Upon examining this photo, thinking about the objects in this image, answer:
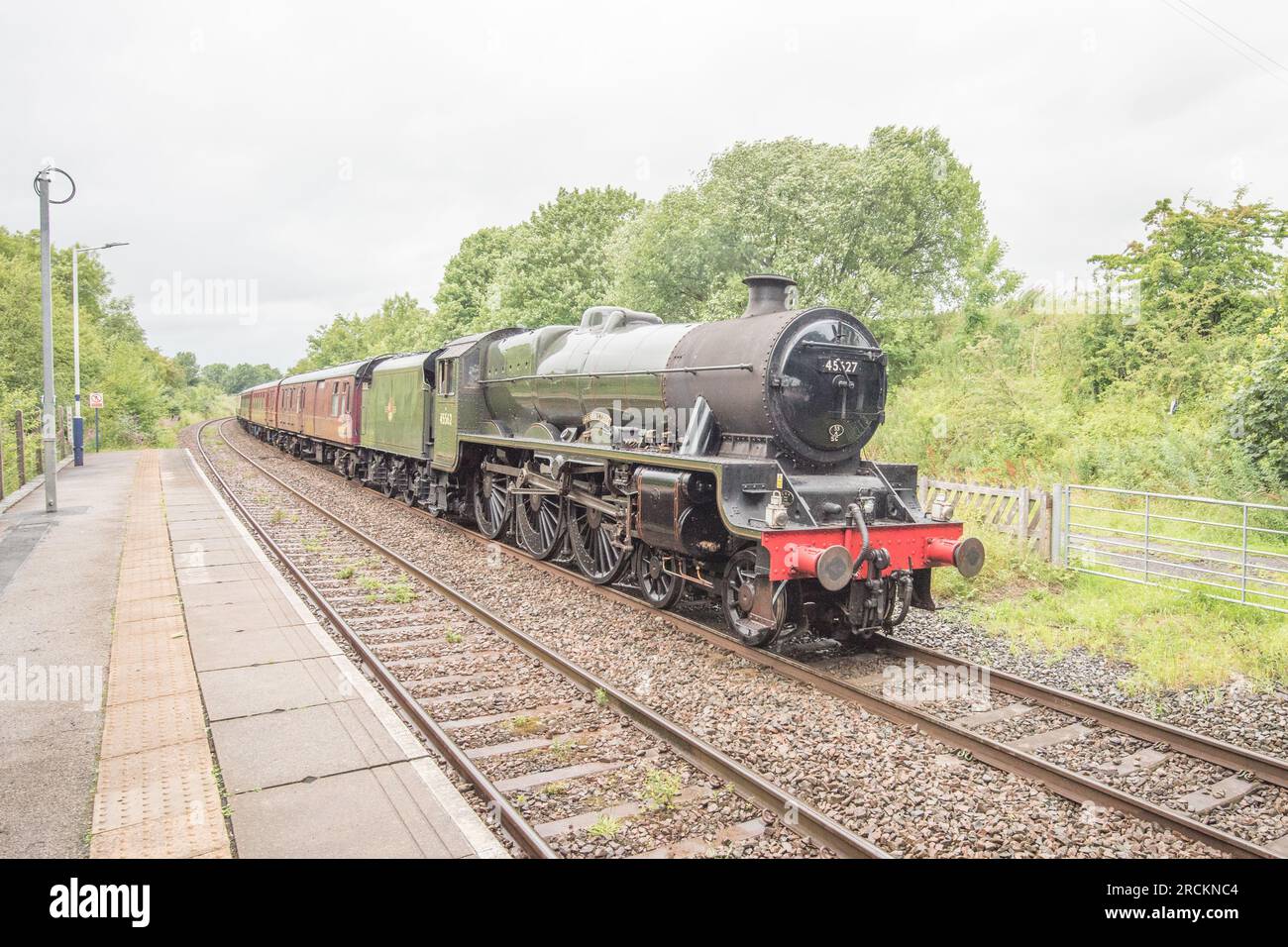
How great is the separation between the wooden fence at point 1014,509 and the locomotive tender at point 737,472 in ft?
9.33

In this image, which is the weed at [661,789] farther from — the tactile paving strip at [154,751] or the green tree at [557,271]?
the green tree at [557,271]

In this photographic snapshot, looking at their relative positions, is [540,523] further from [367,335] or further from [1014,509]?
[367,335]

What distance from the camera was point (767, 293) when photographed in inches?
302

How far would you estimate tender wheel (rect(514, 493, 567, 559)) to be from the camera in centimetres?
1039

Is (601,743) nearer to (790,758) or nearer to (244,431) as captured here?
(790,758)

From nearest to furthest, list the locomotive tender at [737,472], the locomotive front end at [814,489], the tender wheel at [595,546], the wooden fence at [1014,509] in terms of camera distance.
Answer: the locomotive front end at [814,489]
the locomotive tender at [737,472]
the tender wheel at [595,546]
the wooden fence at [1014,509]

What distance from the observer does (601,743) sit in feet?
16.6

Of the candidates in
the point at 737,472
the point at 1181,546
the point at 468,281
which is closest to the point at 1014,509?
the point at 1181,546

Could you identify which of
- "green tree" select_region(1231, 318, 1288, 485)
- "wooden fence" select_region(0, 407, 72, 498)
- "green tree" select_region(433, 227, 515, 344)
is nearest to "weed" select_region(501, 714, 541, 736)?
"green tree" select_region(1231, 318, 1288, 485)

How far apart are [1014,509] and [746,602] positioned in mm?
5807

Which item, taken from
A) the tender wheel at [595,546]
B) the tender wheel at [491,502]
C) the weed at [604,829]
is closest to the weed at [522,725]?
the weed at [604,829]

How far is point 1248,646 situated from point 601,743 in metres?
5.98

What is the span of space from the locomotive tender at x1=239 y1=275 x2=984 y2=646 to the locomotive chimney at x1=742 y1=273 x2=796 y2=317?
0.5 inches

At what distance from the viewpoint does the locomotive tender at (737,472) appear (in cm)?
674
